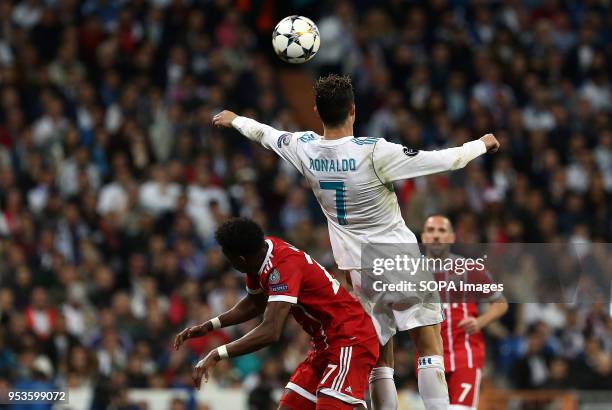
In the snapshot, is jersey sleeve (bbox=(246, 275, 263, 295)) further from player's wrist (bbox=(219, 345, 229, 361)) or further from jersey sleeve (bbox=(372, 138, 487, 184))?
jersey sleeve (bbox=(372, 138, 487, 184))

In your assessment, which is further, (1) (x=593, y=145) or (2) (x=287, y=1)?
(2) (x=287, y=1)

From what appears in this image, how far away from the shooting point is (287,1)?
69.9ft

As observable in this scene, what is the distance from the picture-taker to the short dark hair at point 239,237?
27.5ft

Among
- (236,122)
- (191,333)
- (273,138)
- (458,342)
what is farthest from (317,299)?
(458,342)

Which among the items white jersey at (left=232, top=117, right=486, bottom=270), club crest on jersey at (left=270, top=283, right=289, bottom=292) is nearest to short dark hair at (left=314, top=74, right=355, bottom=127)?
white jersey at (left=232, top=117, right=486, bottom=270)

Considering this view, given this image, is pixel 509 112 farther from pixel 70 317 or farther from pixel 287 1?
pixel 70 317

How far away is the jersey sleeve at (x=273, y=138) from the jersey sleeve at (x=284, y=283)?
3.03 ft

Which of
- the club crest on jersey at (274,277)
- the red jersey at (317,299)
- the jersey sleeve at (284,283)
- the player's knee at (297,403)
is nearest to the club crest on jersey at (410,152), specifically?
the red jersey at (317,299)

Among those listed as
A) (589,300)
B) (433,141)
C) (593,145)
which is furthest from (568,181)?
(589,300)

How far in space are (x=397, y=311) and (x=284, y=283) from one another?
108cm

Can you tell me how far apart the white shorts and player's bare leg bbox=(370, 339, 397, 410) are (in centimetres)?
19

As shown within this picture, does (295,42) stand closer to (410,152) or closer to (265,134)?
(265,134)

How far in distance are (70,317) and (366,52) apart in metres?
6.95

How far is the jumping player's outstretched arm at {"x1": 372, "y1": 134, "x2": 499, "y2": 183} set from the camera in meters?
8.66
